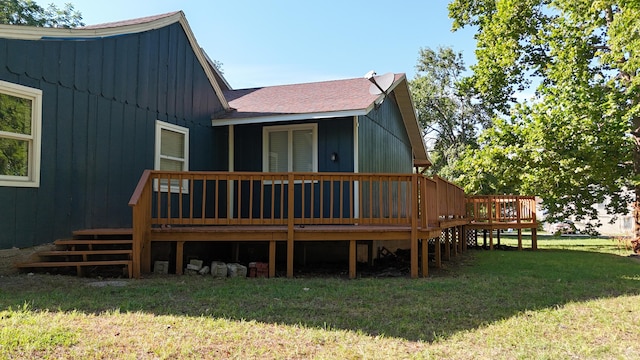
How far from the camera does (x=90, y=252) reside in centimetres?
612

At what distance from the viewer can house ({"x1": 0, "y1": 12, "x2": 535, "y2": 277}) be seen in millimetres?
5996

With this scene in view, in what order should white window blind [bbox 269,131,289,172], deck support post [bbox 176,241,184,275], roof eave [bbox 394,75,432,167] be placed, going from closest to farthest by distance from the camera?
deck support post [bbox 176,241,184,275], white window blind [bbox 269,131,289,172], roof eave [bbox 394,75,432,167]

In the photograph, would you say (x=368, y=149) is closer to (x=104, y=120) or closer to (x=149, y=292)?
(x=104, y=120)

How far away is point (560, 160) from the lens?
12.5 m

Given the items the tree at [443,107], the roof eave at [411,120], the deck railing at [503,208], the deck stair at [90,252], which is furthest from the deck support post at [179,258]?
the tree at [443,107]

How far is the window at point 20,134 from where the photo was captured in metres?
5.72

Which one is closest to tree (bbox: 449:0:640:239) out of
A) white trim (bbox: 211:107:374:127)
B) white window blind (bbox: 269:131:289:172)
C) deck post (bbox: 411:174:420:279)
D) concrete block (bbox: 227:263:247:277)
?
white trim (bbox: 211:107:374:127)

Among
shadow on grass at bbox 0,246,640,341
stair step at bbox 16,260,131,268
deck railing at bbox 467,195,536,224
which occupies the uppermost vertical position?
deck railing at bbox 467,195,536,224

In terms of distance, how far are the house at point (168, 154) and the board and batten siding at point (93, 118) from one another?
18 mm

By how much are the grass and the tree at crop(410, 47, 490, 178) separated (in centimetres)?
2627

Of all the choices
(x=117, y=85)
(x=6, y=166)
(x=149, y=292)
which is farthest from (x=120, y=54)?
(x=149, y=292)

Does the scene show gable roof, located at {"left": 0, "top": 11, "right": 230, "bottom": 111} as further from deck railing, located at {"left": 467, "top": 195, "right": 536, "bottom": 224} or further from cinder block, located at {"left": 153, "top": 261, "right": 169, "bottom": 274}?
deck railing, located at {"left": 467, "top": 195, "right": 536, "bottom": 224}

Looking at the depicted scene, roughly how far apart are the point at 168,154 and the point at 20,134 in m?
2.73

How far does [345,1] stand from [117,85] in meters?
11.6
